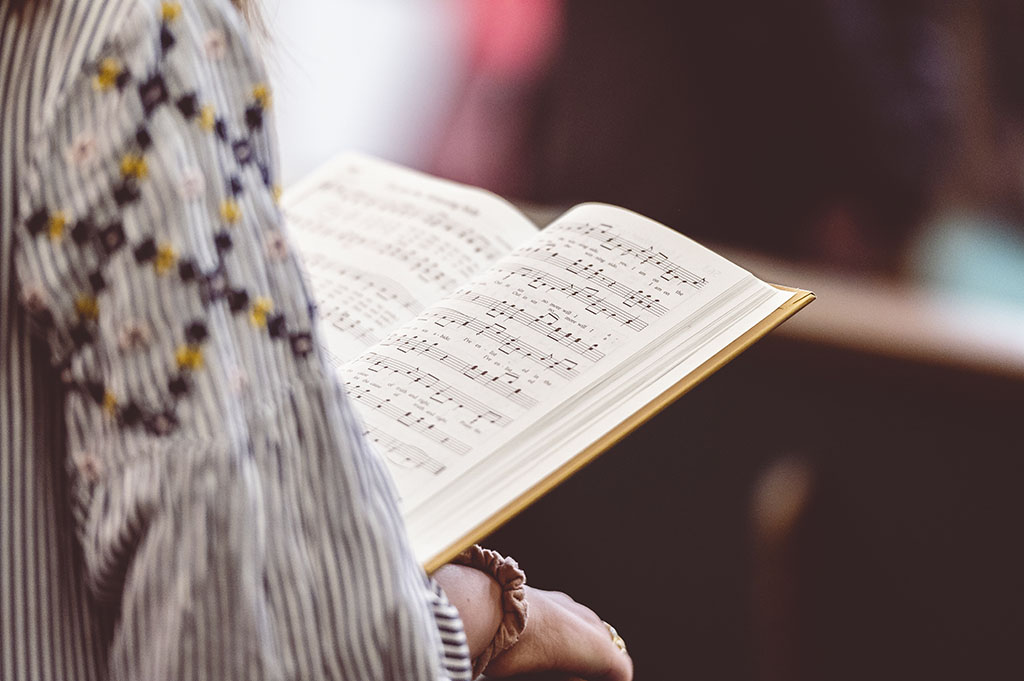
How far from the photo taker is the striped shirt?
41cm

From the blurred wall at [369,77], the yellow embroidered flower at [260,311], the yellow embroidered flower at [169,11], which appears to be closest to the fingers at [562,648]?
the yellow embroidered flower at [260,311]

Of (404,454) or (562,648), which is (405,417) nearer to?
(404,454)

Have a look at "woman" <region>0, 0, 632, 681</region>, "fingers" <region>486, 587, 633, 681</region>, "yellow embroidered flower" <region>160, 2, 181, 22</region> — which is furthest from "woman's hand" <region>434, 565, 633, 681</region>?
"yellow embroidered flower" <region>160, 2, 181, 22</region>

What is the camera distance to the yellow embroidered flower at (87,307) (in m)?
0.42

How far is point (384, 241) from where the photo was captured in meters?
0.83

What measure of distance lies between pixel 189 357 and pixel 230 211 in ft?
0.20

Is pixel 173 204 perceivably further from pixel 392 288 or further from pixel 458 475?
pixel 392 288

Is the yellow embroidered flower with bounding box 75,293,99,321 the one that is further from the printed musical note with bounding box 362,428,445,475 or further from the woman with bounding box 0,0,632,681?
the printed musical note with bounding box 362,428,445,475

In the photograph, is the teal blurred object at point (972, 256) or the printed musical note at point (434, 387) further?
the teal blurred object at point (972, 256)

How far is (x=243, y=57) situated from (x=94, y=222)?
95 mm

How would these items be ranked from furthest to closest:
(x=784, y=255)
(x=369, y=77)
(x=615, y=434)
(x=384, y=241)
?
(x=369, y=77) < (x=784, y=255) < (x=384, y=241) < (x=615, y=434)

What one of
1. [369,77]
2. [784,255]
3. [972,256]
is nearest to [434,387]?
[784,255]

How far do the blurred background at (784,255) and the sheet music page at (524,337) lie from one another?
0.59 ft

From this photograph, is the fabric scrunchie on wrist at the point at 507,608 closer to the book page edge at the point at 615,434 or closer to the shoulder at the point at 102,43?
the book page edge at the point at 615,434
